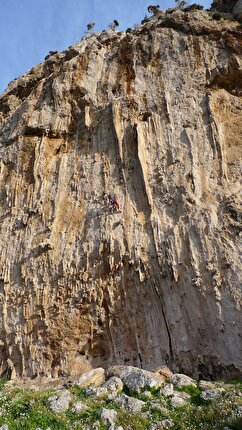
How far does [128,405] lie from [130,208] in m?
7.47

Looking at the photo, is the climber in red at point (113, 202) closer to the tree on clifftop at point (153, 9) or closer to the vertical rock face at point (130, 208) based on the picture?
the vertical rock face at point (130, 208)

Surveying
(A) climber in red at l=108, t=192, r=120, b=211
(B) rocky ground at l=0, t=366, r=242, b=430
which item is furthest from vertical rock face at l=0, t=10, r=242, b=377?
(B) rocky ground at l=0, t=366, r=242, b=430

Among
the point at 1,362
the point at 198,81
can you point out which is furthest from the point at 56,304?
the point at 198,81

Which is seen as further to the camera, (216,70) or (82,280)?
(216,70)

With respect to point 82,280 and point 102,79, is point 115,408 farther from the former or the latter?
point 102,79

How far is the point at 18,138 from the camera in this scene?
19875mm

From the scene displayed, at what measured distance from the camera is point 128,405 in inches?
386

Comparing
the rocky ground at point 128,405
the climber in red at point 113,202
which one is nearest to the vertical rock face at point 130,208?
the climber in red at point 113,202

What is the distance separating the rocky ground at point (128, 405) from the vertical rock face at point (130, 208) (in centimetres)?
202

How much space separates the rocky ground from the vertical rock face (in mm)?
2023

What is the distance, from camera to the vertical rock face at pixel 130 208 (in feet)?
43.8

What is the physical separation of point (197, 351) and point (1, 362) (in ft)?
21.9

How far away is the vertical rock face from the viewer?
43.8 ft

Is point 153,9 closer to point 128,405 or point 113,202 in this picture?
point 113,202
